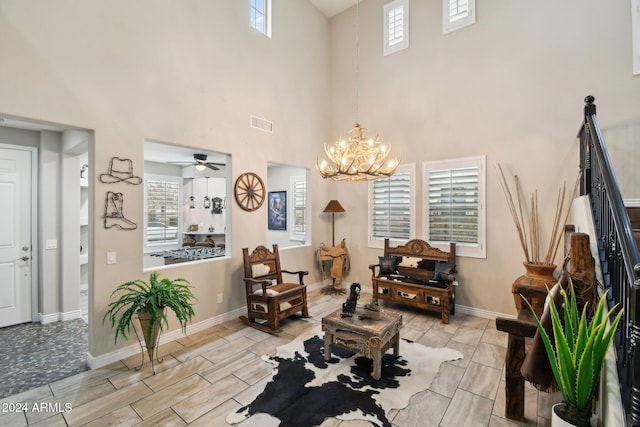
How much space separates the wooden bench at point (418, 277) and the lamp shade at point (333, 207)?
3.74 feet

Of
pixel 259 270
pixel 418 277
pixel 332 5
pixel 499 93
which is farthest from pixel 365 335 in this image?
pixel 332 5

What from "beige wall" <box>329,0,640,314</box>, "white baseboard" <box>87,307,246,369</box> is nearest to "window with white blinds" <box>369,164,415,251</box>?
"beige wall" <box>329,0,640,314</box>

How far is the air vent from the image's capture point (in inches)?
186

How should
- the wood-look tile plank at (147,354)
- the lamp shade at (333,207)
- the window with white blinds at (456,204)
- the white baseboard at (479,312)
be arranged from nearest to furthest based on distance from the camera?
1. the wood-look tile plank at (147,354)
2. the white baseboard at (479,312)
3. the window with white blinds at (456,204)
4. the lamp shade at (333,207)

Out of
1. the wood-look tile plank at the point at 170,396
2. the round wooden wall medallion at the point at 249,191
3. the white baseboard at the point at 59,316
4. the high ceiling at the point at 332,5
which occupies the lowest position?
the wood-look tile plank at the point at 170,396

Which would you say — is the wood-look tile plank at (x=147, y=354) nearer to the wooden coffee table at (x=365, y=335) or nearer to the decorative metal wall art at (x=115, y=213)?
the decorative metal wall art at (x=115, y=213)

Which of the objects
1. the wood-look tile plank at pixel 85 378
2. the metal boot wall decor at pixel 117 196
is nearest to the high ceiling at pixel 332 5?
the metal boot wall decor at pixel 117 196

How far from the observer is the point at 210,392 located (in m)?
2.63

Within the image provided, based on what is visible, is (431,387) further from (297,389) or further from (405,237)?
(405,237)

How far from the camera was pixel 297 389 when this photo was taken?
266 centimetres

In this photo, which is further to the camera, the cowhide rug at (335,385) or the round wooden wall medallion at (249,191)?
the round wooden wall medallion at (249,191)

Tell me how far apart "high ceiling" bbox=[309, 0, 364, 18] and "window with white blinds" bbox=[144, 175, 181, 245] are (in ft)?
17.9

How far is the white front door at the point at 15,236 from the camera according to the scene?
4066mm

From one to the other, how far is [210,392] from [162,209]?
19.9 ft
